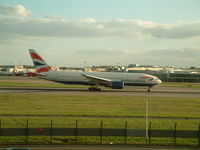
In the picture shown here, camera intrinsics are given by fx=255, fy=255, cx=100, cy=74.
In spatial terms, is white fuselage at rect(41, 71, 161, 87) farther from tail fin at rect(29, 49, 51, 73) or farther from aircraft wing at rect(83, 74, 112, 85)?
tail fin at rect(29, 49, 51, 73)

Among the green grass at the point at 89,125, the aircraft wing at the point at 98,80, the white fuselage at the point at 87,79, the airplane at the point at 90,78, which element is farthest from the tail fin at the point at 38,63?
the green grass at the point at 89,125

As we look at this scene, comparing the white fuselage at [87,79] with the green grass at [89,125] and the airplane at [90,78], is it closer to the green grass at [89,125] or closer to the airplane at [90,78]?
the airplane at [90,78]

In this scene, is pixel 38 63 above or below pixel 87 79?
above

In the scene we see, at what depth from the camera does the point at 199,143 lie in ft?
53.8

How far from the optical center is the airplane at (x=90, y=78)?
2014 inches

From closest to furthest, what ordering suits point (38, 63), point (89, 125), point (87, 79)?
1. point (89, 125)
2. point (87, 79)
3. point (38, 63)

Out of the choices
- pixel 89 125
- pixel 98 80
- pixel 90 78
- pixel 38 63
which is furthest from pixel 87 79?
pixel 89 125

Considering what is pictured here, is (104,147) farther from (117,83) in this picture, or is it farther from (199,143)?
(117,83)

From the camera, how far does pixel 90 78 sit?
Result: 2008 inches

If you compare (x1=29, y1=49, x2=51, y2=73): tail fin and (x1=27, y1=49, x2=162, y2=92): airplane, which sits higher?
(x1=29, y1=49, x2=51, y2=73): tail fin

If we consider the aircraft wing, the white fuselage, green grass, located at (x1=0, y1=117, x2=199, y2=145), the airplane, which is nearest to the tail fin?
the airplane

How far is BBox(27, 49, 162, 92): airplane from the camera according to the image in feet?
168

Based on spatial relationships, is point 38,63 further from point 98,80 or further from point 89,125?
point 89,125

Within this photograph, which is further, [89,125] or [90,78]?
[90,78]
